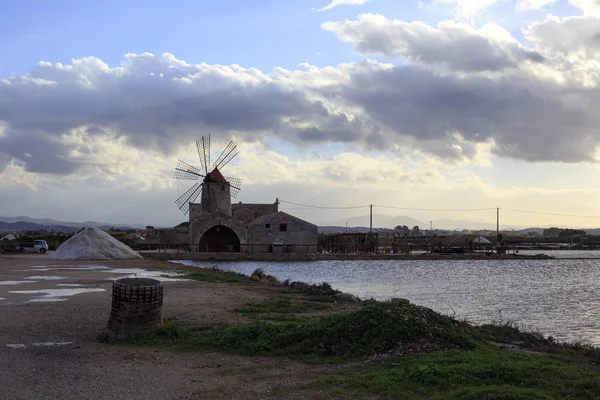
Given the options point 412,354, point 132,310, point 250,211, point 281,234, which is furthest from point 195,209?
point 412,354

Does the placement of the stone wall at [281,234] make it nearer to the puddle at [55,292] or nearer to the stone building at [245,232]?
the stone building at [245,232]

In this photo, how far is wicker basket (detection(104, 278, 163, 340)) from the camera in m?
8.42

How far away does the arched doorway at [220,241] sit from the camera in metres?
52.7

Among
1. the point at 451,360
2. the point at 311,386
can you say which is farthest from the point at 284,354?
the point at 451,360

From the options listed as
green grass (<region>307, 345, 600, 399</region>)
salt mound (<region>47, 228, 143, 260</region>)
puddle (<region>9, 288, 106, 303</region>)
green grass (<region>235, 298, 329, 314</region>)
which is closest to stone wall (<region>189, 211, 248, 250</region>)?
salt mound (<region>47, 228, 143, 260</region>)

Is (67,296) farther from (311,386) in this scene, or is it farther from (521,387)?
(521,387)

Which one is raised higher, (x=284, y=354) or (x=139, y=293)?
(x=139, y=293)

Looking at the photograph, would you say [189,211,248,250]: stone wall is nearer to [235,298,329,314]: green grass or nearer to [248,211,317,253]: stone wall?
[248,211,317,253]: stone wall

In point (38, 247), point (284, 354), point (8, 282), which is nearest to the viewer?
point (284, 354)

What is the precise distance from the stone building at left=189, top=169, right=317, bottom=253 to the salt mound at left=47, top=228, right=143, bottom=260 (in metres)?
14.6

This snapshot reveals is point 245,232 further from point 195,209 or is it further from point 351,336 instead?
point 351,336

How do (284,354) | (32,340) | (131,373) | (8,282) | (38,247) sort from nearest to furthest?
(131,373)
(284,354)
(32,340)
(8,282)
(38,247)

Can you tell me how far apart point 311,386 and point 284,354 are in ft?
5.65

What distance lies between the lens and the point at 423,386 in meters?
5.90
